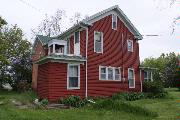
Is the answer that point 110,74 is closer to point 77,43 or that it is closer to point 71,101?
point 77,43

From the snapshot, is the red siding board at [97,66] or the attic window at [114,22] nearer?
the red siding board at [97,66]

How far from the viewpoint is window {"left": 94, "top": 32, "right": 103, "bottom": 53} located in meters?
21.5

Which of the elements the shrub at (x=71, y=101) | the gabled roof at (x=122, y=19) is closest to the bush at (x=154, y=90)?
the gabled roof at (x=122, y=19)

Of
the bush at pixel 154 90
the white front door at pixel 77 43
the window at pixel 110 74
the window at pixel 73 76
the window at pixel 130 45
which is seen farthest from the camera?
the window at pixel 130 45

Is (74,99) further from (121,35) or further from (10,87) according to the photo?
(10,87)

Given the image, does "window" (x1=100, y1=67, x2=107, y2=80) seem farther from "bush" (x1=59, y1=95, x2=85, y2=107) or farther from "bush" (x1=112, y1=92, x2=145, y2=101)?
"bush" (x1=59, y1=95, x2=85, y2=107)

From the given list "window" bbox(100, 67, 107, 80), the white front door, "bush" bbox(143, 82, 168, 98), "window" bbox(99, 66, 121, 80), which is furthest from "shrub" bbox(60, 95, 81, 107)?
"bush" bbox(143, 82, 168, 98)

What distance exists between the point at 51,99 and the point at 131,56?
32.0 feet

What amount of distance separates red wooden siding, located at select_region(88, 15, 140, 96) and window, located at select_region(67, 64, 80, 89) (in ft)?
3.33

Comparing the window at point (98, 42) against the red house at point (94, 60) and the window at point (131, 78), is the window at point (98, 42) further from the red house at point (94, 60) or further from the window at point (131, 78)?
the window at point (131, 78)

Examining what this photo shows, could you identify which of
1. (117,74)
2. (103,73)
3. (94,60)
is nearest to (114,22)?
(94,60)

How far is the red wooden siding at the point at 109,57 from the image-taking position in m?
20.7

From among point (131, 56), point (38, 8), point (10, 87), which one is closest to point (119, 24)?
point (131, 56)

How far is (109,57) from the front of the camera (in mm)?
22156
